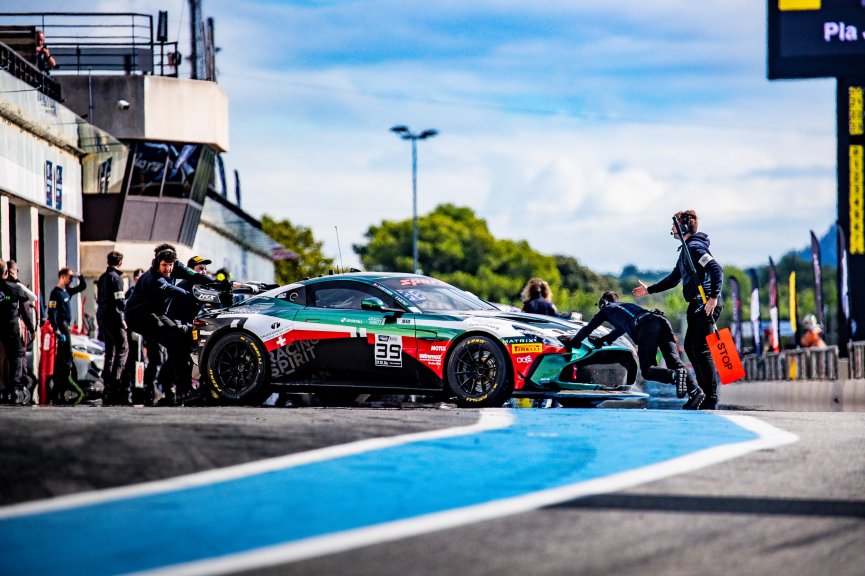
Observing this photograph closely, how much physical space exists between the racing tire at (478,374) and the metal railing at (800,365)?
34.6 ft

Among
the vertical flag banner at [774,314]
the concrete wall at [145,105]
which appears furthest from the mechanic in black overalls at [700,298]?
the concrete wall at [145,105]

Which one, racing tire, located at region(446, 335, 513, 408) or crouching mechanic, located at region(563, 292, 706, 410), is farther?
crouching mechanic, located at region(563, 292, 706, 410)

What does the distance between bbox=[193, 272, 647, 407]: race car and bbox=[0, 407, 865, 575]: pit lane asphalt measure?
10.3 feet


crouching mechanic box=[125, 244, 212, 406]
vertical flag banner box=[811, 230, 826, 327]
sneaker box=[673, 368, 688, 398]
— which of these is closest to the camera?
sneaker box=[673, 368, 688, 398]

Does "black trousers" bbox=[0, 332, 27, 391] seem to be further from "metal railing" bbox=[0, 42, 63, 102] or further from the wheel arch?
"metal railing" bbox=[0, 42, 63, 102]

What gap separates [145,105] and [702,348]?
30759mm

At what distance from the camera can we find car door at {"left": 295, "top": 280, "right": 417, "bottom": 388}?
1254cm

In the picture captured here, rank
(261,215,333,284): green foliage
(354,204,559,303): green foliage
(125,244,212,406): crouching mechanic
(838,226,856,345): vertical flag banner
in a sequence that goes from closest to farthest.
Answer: (125,244,212,406): crouching mechanic, (838,226,856,345): vertical flag banner, (261,215,333,284): green foliage, (354,204,559,303): green foliage

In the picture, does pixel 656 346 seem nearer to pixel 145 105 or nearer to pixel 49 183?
pixel 49 183

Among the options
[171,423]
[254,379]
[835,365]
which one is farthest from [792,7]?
[171,423]

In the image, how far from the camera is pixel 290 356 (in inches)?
510

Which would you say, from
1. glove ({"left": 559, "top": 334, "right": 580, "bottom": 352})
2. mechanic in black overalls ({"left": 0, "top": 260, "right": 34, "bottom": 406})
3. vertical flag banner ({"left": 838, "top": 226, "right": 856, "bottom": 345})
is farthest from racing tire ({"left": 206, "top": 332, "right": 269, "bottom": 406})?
vertical flag banner ({"left": 838, "top": 226, "right": 856, "bottom": 345})

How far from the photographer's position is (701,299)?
12828 mm

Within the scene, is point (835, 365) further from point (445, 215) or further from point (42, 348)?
point (445, 215)
